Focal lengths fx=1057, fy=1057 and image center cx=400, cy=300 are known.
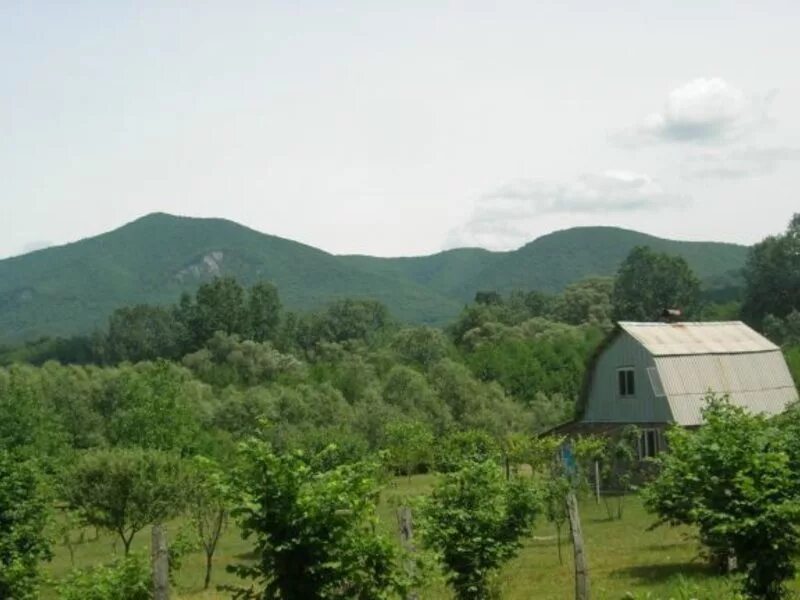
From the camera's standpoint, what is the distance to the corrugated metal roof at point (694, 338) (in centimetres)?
4653

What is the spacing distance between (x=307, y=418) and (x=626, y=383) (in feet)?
79.3

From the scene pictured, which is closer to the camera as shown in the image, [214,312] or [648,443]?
[648,443]

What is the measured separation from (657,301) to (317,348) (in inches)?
1463

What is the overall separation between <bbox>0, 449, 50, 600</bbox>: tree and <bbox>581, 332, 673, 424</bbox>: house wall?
2945 centimetres

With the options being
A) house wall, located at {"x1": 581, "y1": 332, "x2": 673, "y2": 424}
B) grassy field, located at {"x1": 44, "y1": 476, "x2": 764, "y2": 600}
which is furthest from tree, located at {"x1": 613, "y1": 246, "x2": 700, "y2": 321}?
grassy field, located at {"x1": 44, "y1": 476, "x2": 764, "y2": 600}

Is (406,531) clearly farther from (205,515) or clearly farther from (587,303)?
(587,303)

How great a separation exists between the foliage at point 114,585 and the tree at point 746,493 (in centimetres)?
805

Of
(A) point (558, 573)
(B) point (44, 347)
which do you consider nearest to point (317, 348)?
(B) point (44, 347)

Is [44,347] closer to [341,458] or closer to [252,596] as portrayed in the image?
[341,458]

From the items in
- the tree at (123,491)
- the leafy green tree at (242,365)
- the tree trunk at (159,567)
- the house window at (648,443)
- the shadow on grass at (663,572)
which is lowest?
the shadow on grass at (663,572)

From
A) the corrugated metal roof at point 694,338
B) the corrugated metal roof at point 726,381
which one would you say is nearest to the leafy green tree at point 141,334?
the corrugated metal roof at point 694,338

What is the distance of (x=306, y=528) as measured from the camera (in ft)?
38.9

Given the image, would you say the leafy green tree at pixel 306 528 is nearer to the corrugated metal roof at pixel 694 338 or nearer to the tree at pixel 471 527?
the tree at pixel 471 527

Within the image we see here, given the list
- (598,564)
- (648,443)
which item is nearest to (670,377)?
(648,443)
